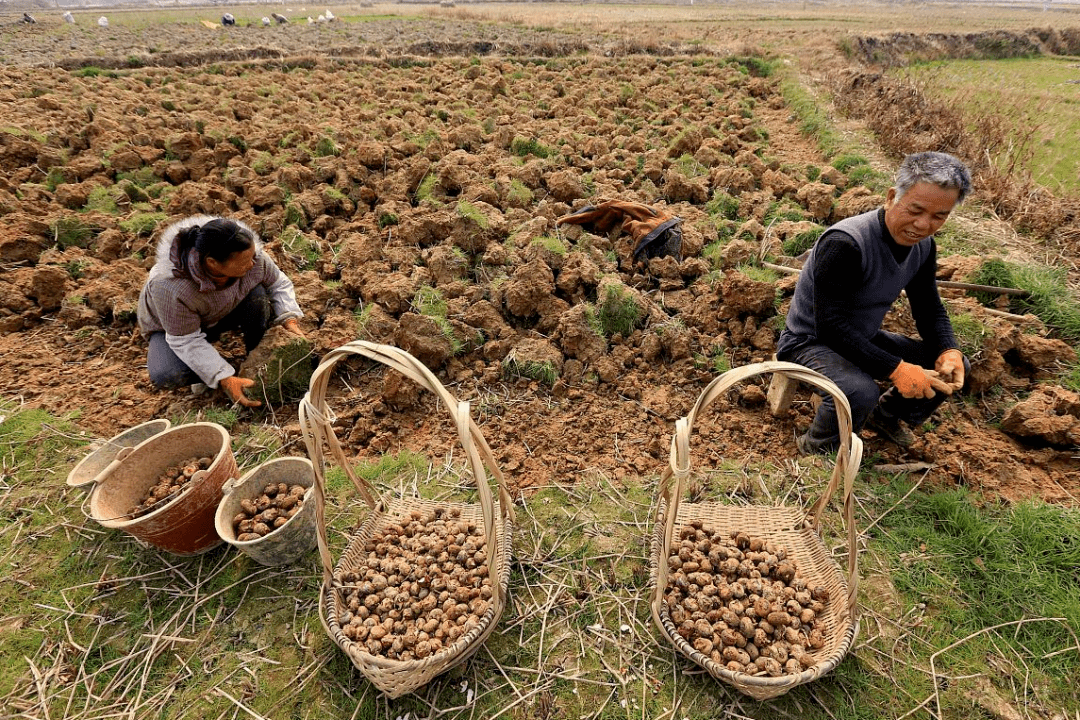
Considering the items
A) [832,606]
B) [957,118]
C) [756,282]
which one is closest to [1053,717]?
[832,606]

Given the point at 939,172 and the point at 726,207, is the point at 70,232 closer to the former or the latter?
the point at 726,207

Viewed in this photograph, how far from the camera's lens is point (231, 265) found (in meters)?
2.89

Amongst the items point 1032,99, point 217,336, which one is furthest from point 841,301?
point 1032,99

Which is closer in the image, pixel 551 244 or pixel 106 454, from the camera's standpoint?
pixel 106 454

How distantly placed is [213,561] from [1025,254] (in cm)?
650

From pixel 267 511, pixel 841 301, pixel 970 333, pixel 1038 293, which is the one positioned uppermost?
pixel 841 301

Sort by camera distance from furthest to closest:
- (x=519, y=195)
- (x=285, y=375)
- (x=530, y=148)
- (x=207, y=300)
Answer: (x=530, y=148) → (x=519, y=195) → (x=285, y=375) → (x=207, y=300)

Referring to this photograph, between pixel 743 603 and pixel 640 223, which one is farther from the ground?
pixel 640 223

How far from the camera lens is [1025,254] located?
4426mm

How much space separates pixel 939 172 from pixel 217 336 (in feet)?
14.4

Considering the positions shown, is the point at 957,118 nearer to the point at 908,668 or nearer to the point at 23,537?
the point at 908,668

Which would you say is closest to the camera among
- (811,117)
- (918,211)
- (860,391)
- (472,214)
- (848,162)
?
(918,211)

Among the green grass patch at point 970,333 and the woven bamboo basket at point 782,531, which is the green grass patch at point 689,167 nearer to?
the green grass patch at point 970,333

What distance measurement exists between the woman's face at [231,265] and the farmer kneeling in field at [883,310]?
10.4 feet
